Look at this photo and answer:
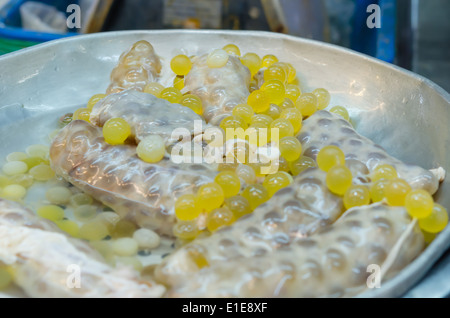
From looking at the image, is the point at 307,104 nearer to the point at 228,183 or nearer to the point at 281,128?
the point at 281,128

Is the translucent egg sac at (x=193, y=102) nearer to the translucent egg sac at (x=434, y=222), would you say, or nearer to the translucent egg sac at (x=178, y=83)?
the translucent egg sac at (x=178, y=83)

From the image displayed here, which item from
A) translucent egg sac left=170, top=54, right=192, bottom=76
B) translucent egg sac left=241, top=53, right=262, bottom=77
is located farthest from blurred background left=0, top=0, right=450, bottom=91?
translucent egg sac left=241, top=53, right=262, bottom=77

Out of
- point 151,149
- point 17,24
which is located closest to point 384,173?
point 151,149

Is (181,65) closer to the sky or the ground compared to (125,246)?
closer to the sky

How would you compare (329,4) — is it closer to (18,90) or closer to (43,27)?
(43,27)

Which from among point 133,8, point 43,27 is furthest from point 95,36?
point 133,8

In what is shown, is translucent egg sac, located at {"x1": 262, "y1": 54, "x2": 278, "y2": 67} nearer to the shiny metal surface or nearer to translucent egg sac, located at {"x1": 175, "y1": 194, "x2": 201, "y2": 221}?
the shiny metal surface

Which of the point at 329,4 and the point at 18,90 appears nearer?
the point at 18,90
